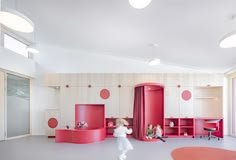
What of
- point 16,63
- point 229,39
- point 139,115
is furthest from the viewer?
point 16,63

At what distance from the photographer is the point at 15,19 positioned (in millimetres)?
2551

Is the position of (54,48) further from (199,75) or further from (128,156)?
(199,75)

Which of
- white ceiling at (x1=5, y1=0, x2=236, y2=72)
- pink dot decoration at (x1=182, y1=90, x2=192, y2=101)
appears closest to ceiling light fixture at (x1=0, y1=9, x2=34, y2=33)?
white ceiling at (x1=5, y1=0, x2=236, y2=72)

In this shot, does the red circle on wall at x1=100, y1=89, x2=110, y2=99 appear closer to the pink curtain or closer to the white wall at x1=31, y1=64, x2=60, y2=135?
the pink curtain

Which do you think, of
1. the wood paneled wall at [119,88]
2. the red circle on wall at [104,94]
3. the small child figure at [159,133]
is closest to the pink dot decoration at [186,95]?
the wood paneled wall at [119,88]

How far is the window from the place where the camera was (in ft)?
19.1

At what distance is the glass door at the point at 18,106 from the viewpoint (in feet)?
19.3

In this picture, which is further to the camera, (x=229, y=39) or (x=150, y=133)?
(x=150, y=133)

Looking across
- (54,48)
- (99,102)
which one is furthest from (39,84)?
(99,102)

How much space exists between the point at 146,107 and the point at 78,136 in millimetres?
2659

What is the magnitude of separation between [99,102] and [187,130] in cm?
369

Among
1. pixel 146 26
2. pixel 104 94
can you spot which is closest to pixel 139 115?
pixel 104 94

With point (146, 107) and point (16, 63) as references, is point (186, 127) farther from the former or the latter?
point (16, 63)

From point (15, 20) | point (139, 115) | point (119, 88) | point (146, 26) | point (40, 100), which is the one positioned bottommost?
point (139, 115)
